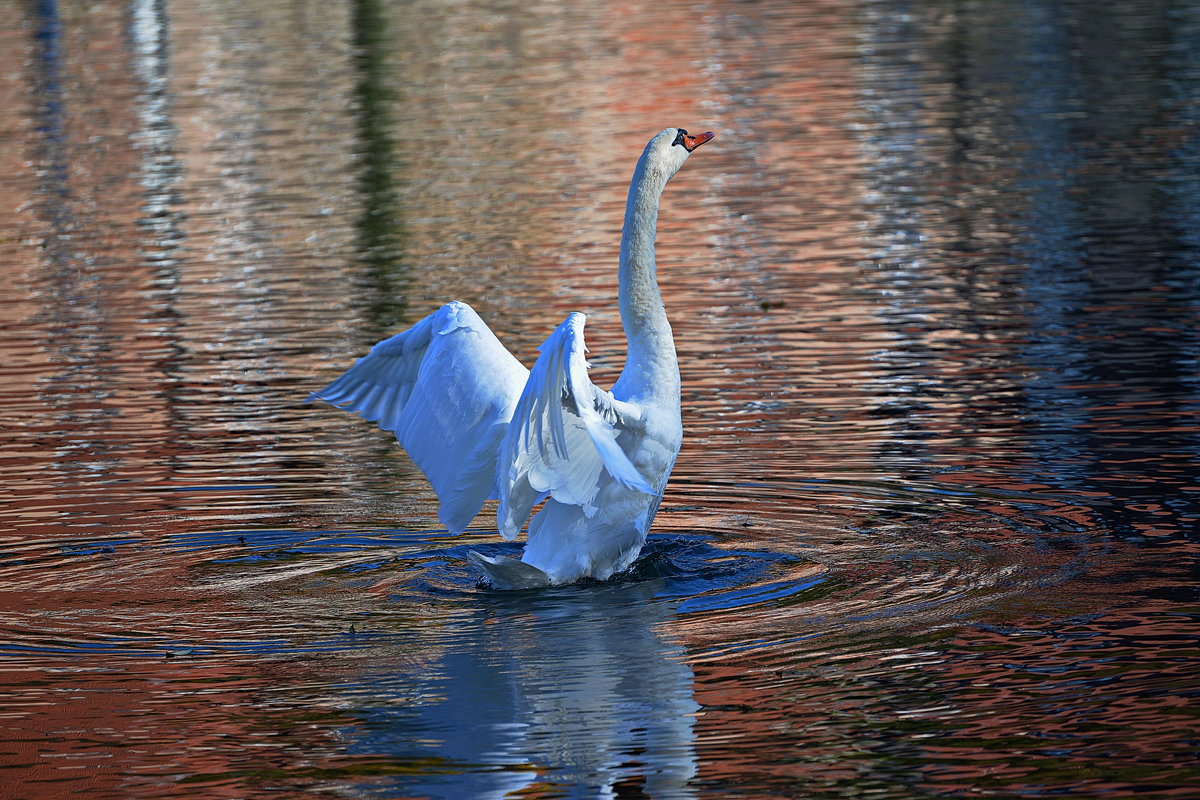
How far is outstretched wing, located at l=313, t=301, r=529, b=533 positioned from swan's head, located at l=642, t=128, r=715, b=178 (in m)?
1.18

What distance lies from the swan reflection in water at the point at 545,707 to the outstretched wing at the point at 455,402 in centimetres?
61

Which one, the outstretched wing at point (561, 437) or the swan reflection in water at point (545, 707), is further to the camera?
the outstretched wing at point (561, 437)

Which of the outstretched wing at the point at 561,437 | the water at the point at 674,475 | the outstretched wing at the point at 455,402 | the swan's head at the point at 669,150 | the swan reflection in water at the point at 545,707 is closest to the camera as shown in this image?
the swan reflection in water at the point at 545,707

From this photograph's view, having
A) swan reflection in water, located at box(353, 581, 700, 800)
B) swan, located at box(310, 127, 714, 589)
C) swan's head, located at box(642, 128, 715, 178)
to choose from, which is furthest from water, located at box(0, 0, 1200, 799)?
swan's head, located at box(642, 128, 715, 178)

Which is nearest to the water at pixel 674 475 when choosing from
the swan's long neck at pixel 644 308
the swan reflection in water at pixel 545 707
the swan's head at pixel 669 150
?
the swan reflection in water at pixel 545 707

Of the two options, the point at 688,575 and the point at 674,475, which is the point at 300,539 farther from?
the point at 674,475

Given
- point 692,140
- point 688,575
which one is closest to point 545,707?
point 688,575

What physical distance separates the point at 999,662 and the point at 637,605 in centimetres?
189

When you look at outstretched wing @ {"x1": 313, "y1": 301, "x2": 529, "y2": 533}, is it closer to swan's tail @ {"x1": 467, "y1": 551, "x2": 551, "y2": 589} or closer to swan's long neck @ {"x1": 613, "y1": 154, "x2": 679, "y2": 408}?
swan's tail @ {"x1": 467, "y1": 551, "x2": 551, "y2": 589}

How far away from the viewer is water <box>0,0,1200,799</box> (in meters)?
7.04

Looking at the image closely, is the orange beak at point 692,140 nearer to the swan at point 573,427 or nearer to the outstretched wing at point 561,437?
the swan at point 573,427

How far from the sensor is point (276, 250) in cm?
2034

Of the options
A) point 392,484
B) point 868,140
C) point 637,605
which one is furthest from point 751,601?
point 868,140

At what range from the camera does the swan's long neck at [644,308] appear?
9039 millimetres
